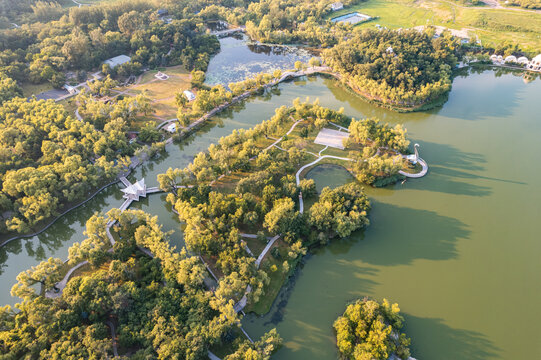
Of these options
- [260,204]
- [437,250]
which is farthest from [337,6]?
[437,250]

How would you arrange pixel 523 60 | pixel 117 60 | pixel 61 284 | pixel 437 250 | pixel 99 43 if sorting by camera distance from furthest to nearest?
pixel 99 43 < pixel 117 60 < pixel 523 60 < pixel 437 250 < pixel 61 284

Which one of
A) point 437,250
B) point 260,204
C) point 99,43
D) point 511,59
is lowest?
point 437,250

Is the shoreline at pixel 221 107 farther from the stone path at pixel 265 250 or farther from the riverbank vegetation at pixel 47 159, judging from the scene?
the stone path at pixel 265 250

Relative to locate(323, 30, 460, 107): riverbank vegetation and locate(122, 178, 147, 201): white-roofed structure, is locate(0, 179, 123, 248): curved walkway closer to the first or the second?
locate(122, 178, 147, 201): white-roofed structure

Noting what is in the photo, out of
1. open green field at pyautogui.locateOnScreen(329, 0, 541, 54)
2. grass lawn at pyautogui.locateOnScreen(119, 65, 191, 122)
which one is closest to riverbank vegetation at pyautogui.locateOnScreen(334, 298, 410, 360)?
grass lawn at pyautogui.locateOnScreen(119, 65, 191, 122)

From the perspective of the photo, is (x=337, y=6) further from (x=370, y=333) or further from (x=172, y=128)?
(x=370, y=333)

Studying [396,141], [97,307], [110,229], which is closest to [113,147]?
[110,229]
